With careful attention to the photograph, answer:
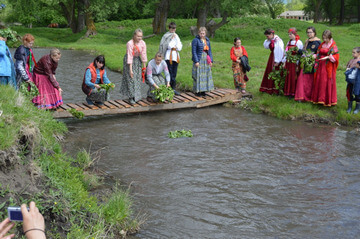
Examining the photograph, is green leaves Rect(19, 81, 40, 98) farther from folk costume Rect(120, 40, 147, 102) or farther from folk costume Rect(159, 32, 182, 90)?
folk costume Rect(159, 32, 182, 90)

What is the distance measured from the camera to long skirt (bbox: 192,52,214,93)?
38.2 ft

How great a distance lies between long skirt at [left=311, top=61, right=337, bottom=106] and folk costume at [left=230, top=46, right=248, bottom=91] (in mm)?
2320

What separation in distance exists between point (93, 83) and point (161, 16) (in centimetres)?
2409

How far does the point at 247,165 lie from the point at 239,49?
5416 millimetres

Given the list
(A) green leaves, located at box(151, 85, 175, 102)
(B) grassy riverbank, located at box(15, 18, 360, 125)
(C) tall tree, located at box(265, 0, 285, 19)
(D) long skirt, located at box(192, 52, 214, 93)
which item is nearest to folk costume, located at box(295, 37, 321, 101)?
(B) grassy riverbank, located at box(15, 18, 360, 125)

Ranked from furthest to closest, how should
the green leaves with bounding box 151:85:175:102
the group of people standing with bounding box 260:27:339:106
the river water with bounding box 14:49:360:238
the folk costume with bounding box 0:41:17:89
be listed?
the green leaves with bounding box 151:85:175:102
the group of people standing with bounding box 260:27:339:106
the folk costume with bounding box 0:41:17:89
the river water with bounding box 14:49:360:238

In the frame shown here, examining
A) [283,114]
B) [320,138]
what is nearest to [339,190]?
[320,138]

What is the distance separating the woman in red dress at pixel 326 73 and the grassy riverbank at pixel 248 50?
0.30 meters

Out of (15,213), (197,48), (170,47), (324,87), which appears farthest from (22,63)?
(324,87)

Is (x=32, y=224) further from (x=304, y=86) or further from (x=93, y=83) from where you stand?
(x=304, y=86)

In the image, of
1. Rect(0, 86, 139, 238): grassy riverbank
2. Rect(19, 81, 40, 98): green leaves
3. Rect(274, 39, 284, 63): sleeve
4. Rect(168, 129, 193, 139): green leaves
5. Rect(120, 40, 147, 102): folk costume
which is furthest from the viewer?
Rect(274, 39, 284, 63): sleeve

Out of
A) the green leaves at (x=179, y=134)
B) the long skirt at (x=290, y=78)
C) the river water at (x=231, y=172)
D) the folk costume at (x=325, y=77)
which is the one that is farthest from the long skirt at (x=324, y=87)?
the green leaves at (x=179, y=134)

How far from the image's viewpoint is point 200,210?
19.2 ft

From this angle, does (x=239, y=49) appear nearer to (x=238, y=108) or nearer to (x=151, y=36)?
(x=238, y=108)
